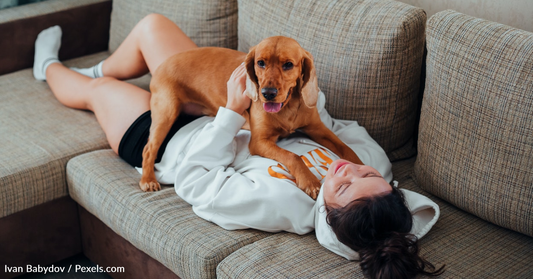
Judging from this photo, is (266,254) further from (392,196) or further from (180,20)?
(180,20)

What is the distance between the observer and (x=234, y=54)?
1853 mm

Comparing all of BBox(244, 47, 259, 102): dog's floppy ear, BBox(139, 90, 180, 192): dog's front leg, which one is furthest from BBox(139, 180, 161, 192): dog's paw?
BBox(244, 47, 259, 102): dog's floppy ear

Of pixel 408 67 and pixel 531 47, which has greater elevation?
pixel 531 47

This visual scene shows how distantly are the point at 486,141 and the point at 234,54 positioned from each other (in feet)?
2.91

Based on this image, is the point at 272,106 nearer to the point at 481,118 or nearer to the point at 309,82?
the point at 309,82

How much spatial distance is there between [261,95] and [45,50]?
1.59 m

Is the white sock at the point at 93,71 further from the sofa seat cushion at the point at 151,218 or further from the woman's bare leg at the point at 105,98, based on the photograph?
the sofa seat cushion at the point at 151,218

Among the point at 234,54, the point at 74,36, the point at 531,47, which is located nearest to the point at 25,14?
the point at 74,36

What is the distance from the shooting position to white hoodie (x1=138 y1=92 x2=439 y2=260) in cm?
144

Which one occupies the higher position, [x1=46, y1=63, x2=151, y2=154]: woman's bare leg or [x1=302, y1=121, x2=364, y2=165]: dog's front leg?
[x1=302, y1=121, x2=364, y2=165]: dog's front leg

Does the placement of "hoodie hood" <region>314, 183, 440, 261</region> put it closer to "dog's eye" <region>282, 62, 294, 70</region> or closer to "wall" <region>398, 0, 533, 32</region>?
"dog's eye" <region>282, 62, 294, 70</region>

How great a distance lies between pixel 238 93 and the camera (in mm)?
1664

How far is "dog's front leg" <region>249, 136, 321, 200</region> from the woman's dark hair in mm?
151

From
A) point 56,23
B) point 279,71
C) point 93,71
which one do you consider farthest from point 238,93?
point 56,23
